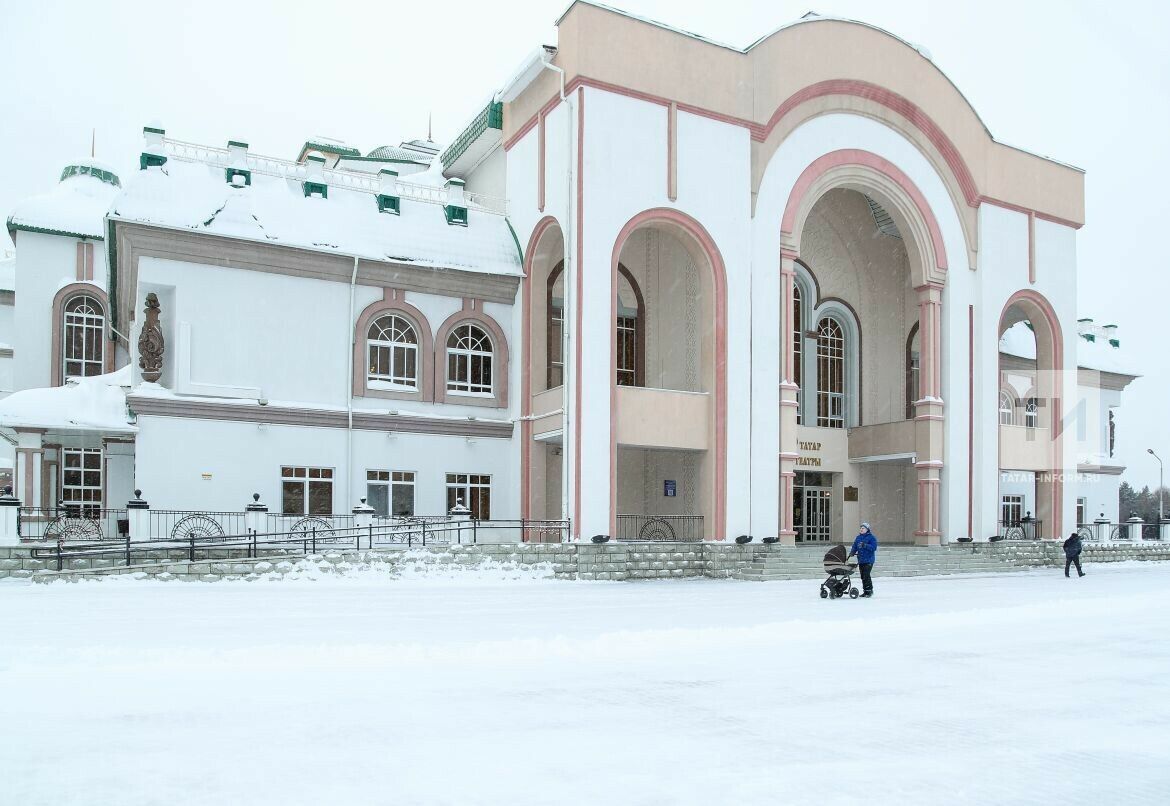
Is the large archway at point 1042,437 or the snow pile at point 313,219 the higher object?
the snow pile at point 313,219

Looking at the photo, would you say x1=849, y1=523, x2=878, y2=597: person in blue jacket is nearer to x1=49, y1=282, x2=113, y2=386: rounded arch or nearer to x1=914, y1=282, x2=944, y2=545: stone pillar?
x1=914, y1=282, x2=944, y2=545: stone pillar

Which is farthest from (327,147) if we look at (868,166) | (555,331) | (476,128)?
Answer: (868,166)

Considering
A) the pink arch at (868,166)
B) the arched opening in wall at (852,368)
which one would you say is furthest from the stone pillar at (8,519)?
the arched opening in wall at (852,368)

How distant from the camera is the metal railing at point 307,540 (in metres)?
18.0

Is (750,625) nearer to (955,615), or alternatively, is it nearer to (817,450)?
(955,615)

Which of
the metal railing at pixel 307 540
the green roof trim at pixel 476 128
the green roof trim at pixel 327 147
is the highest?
the green roof trim at pixel 327 147

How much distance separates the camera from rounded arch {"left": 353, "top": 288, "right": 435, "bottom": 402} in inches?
953

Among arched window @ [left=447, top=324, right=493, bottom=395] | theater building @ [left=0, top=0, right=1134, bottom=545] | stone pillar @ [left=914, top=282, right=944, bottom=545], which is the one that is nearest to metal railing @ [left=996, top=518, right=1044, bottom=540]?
theater building @ [left=0, top=0, right=1134, bottom=545]

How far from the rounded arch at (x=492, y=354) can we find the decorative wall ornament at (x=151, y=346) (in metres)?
6.56

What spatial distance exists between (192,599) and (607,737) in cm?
1038

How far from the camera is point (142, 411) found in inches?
848

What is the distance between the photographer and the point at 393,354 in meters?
24.9

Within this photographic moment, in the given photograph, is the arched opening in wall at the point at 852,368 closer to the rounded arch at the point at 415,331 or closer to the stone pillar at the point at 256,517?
the rounded arch at the point at 415,331

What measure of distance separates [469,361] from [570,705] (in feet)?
60.8
